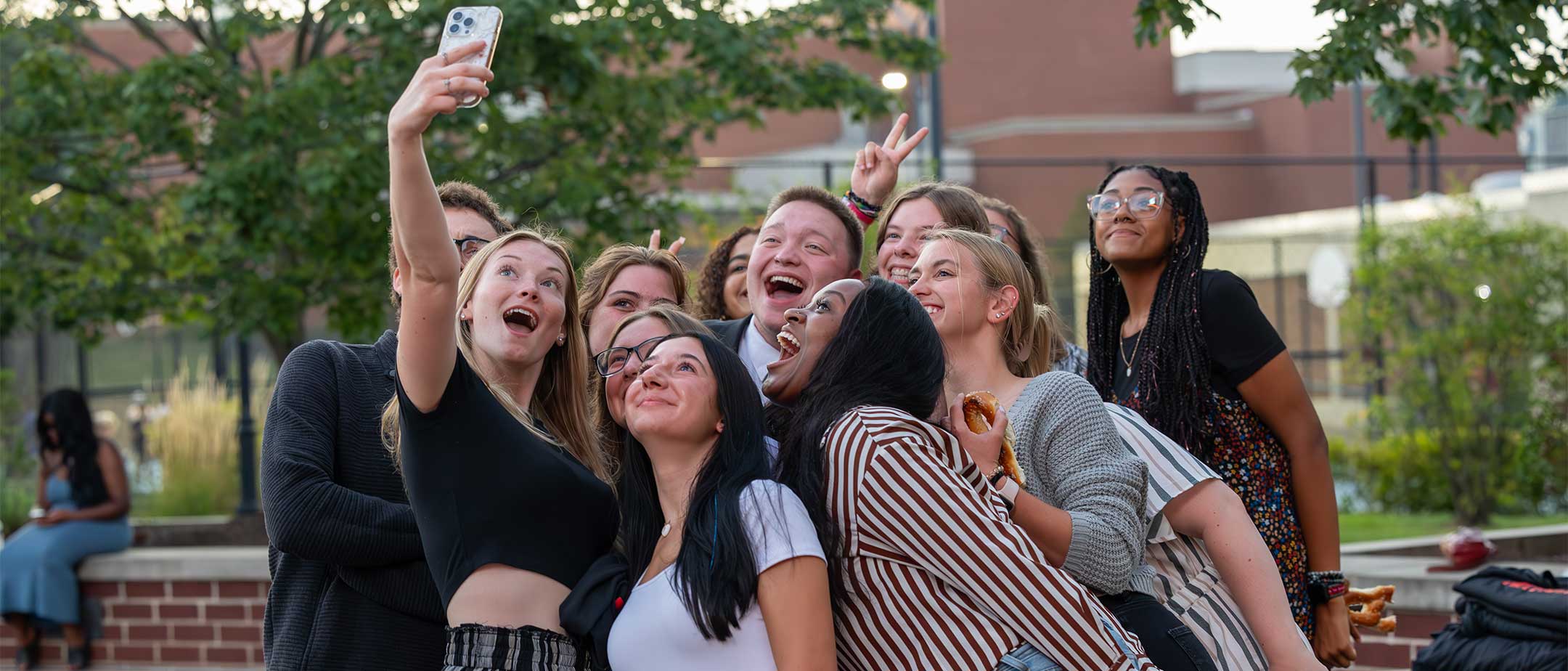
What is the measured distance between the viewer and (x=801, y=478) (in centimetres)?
270

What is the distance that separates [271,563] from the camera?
3436 millimetres

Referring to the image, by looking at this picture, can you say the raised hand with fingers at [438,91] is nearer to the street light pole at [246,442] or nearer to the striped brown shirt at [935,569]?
the striped brown shirt at [935,569]

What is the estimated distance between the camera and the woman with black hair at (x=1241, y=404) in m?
3.67

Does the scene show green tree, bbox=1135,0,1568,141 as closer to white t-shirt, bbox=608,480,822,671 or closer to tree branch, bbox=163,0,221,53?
white t-shirt, bbox=608,480,822,671

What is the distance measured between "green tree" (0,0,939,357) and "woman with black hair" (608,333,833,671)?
5.27 metres

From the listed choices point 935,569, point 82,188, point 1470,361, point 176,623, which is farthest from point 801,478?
point 1470,361

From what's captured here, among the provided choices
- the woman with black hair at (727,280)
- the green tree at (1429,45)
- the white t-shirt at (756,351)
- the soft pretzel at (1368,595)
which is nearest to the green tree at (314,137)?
the woman with black hair at (727,280)

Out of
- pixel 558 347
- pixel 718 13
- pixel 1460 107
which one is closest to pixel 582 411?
pixel 558 347

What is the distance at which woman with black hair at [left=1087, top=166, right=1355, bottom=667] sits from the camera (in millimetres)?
3668

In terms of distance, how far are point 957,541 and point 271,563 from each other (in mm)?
1726

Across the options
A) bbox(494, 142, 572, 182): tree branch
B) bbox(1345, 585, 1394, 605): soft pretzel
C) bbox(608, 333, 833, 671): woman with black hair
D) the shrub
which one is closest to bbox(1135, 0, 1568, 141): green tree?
bbox(1345, 585, 1394, 605): soft pretzel

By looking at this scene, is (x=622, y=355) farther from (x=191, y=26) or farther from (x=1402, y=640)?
(x=191, y=26)

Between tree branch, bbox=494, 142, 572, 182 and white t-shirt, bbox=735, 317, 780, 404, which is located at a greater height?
tree branch, bbox=494, 142, 572, 182

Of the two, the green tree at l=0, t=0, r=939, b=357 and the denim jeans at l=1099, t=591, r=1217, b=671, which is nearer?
the denim jeans at l=1099, t=591, r=1217, b=671
